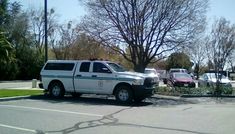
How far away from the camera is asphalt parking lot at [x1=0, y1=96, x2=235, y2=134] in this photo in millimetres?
11266

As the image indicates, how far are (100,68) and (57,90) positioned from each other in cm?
263

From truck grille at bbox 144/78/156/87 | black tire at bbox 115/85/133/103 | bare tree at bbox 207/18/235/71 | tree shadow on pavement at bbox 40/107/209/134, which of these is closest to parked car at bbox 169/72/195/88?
bare tree at bbox 207/18/235/71

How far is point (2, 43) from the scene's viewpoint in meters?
41.2

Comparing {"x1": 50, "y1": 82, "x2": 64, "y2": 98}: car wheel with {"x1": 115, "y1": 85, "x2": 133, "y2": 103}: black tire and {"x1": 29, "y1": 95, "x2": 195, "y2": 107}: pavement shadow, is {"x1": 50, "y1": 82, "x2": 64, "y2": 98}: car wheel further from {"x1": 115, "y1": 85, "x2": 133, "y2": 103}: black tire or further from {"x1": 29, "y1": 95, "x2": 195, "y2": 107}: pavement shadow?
{"x1": 115, "y1": 85, "x2": 133, "y2": 103}: black tire

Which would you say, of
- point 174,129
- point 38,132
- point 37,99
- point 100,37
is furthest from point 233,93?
point 38,132

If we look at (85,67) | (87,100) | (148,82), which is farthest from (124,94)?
(85,67)

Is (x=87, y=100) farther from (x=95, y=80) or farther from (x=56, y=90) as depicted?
(x=56, y=90)

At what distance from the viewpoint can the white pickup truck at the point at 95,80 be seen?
19344 mm

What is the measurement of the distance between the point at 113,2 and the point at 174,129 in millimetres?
14737

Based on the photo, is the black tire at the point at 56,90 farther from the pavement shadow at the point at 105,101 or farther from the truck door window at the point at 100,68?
the truck door window at the point at 100,68

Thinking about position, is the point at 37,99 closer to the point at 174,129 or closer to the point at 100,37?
the point at 100,37

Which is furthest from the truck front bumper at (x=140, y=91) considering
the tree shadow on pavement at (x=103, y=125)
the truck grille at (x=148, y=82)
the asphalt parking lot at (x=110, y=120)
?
the tree shadow on pavement at (x=103, y=125)

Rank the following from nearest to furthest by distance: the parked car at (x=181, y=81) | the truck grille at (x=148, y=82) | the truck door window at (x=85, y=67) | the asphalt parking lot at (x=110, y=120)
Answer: the asphalt parking lot at (x=110, y=120) → the truck grille at (x=148, y=82) → the truck door window at (x=85, y=67) → the parked car at (x=181, y=81)

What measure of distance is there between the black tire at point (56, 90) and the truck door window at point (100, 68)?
2.07 meters
